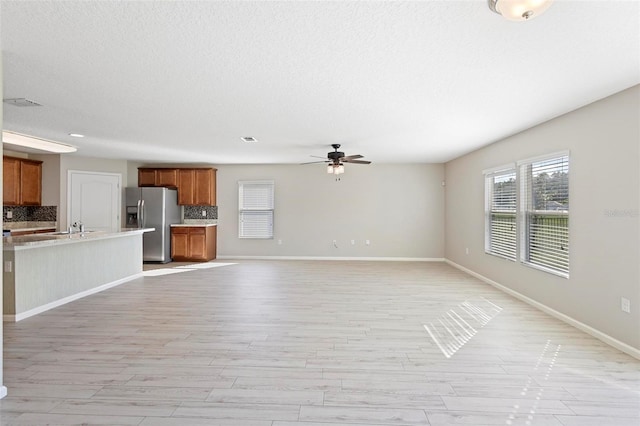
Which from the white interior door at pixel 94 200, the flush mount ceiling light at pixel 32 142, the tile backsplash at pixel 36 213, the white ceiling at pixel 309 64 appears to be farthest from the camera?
the white interior door at pixel 94 200

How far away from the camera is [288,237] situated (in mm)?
8461

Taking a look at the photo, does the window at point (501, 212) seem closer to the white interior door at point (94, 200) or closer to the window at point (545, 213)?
the window at point (545, 213)

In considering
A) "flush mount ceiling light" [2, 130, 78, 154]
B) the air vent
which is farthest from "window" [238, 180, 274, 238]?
the air vent

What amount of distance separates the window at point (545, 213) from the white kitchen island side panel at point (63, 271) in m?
6.46

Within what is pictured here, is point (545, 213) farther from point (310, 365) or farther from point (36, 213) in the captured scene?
point (36, 213)

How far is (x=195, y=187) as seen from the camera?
324 inches

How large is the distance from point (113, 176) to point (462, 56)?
8087mm

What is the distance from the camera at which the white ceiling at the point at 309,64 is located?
6.35ft

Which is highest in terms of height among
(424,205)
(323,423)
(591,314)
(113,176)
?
(113,176)

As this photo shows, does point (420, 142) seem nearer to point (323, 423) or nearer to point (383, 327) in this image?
point (383, 327)

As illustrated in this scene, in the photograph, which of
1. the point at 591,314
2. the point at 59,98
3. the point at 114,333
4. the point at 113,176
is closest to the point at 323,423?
the point at 114,333

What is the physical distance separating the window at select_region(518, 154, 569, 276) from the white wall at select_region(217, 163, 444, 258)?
349 cm

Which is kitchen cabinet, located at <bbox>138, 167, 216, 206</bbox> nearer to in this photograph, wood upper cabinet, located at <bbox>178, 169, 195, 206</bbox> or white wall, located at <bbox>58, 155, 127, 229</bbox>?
wood upper cabinet, located at <bbox>178, 169, 195, 206</bbox>

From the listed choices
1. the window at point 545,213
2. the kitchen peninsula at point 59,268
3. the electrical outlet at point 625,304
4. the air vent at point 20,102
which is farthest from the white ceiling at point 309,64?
the electrical outlet at point 625,304
